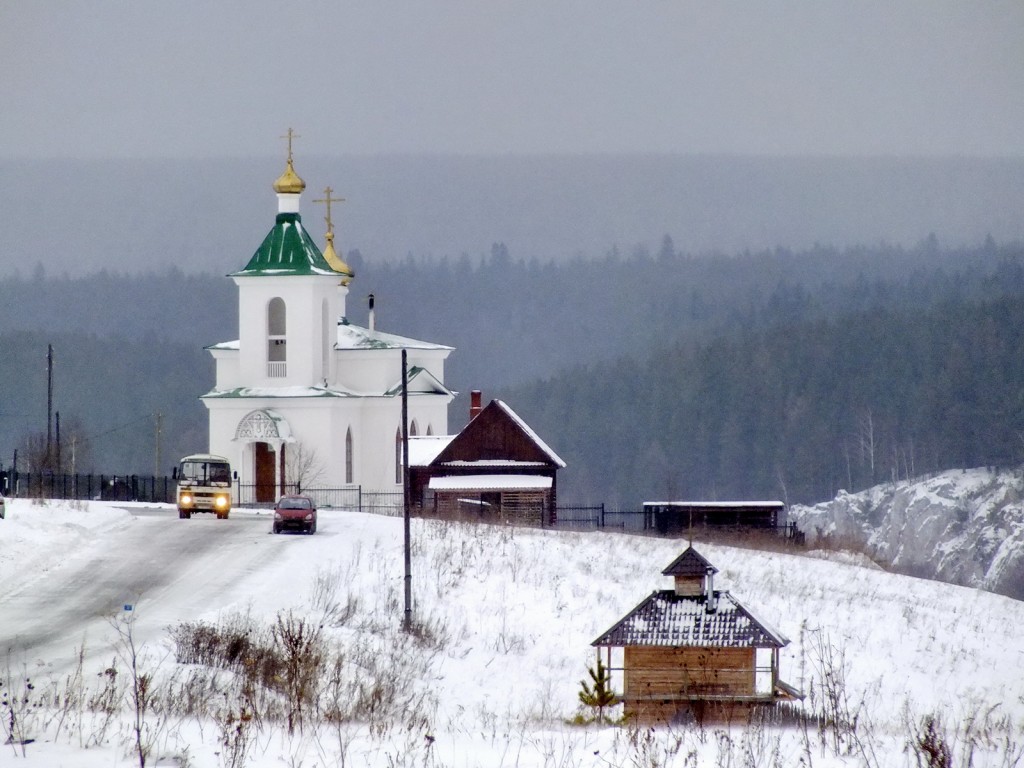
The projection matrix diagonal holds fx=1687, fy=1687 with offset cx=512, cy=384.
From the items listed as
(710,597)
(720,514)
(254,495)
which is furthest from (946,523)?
(710,597)

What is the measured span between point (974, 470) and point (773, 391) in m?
27.6

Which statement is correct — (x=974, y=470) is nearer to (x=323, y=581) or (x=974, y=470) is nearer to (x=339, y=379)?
(x=339, y=379)

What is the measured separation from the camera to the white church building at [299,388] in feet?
183

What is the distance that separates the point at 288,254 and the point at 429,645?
28.2m

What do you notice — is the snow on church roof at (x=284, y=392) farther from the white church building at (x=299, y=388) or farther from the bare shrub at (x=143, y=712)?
the bare shrub at (x=143, y=712)

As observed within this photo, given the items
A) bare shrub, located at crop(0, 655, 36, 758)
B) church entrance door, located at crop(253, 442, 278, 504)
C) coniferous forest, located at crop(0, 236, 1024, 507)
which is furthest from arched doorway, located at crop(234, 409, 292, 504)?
coniferous forest, located at crop(0, 236, 1024, 507)

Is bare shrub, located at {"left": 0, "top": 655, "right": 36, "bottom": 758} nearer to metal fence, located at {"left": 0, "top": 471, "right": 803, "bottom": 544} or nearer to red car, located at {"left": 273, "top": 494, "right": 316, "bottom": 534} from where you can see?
red car, located at {"left": 273, "top": 494, "right": 316, "bottom": 534}

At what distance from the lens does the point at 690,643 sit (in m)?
28.0

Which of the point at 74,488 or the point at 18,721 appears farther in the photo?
the point at 74,488

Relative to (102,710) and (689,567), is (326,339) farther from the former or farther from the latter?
(102,710)

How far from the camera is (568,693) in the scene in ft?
100

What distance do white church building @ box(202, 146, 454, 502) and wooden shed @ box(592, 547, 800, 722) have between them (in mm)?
27414

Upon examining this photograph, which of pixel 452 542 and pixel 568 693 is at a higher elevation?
pixel 452 542

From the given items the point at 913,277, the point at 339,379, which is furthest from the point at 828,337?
the point at 339,379
